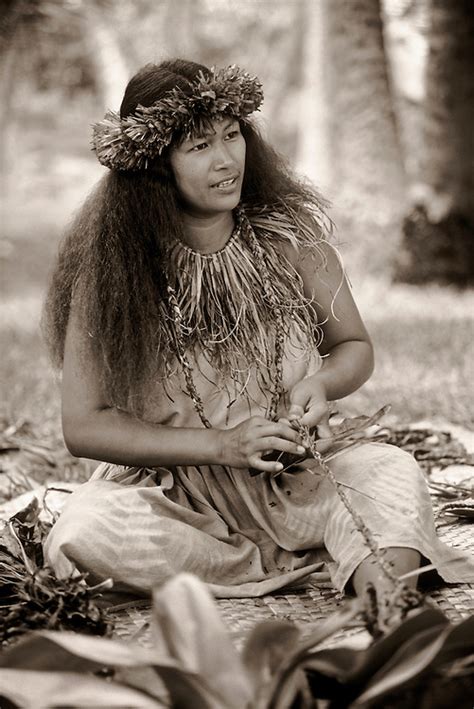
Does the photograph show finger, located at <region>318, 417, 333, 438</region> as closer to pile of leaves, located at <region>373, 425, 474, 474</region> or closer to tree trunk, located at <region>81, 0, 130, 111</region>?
pile of leaves, located at <region>373, 425, 474, 474</region>

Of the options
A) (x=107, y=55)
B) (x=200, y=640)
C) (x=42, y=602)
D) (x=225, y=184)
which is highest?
(x=107, y=55)

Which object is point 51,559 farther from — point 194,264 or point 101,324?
point 194,264

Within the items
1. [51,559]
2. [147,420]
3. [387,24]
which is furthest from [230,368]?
[387,24]

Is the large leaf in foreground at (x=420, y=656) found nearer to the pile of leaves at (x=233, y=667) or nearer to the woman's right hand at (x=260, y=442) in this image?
the pile of leaves at (x=233, y=667)

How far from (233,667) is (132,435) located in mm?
971

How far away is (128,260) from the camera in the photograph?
256 cm

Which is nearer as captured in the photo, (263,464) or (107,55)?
(263,464)

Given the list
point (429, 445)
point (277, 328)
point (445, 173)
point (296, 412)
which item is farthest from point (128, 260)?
point (445, 173)

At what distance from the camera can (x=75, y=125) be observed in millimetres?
18500

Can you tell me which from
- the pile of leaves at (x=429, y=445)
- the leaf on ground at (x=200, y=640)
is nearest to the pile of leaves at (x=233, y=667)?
the leaf on ground at (x=200, y=640)

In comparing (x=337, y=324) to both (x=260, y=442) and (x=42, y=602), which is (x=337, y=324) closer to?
(x=260, y=442)

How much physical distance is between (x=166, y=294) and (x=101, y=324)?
17 centimetres

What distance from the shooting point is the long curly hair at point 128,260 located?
100 inches

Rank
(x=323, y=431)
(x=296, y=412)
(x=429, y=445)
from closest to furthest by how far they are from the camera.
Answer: (x=296, y=412) < (x=323, y=431) < (x=429, y=445)
